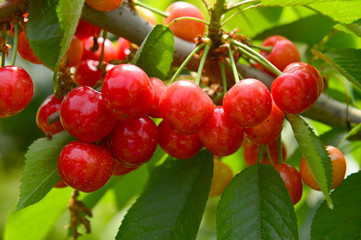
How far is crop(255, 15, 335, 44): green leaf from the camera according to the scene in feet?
5.27

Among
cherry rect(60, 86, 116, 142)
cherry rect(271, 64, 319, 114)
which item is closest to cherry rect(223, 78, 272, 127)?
cherry rect(271, 64, 319, 114)

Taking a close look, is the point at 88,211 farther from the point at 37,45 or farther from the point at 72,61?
the point at 37,45

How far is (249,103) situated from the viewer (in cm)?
97

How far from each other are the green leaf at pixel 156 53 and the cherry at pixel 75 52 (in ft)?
1.22

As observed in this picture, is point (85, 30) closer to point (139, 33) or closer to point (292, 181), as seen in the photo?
point (139, 33)

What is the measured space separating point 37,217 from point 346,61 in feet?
4.30

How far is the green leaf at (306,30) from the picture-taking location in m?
1.61

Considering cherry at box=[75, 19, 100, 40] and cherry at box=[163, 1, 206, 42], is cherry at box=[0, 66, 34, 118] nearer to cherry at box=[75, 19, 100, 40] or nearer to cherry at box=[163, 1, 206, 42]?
cherry at box=[75, 19, 100, 40]

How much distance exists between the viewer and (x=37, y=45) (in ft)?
3.23

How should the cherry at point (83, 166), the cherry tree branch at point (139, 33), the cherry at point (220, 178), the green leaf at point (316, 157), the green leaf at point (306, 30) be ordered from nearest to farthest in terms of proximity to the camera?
1. the green leaf at point (316, 157)
2. the cherry at point (83, 166)
3. the cherry tree branch at point (139, 33)
4. the cherry at point (220, 178)
5. the green leaf at point (306, 30)

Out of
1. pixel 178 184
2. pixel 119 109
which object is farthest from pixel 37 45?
pixel 178 184

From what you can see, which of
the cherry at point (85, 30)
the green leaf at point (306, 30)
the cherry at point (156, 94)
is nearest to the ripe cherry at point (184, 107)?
the cherry at point (156, 94)

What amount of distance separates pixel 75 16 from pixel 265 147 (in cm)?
78

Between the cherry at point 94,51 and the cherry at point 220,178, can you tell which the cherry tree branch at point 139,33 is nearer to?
the cherry at point 94,51
